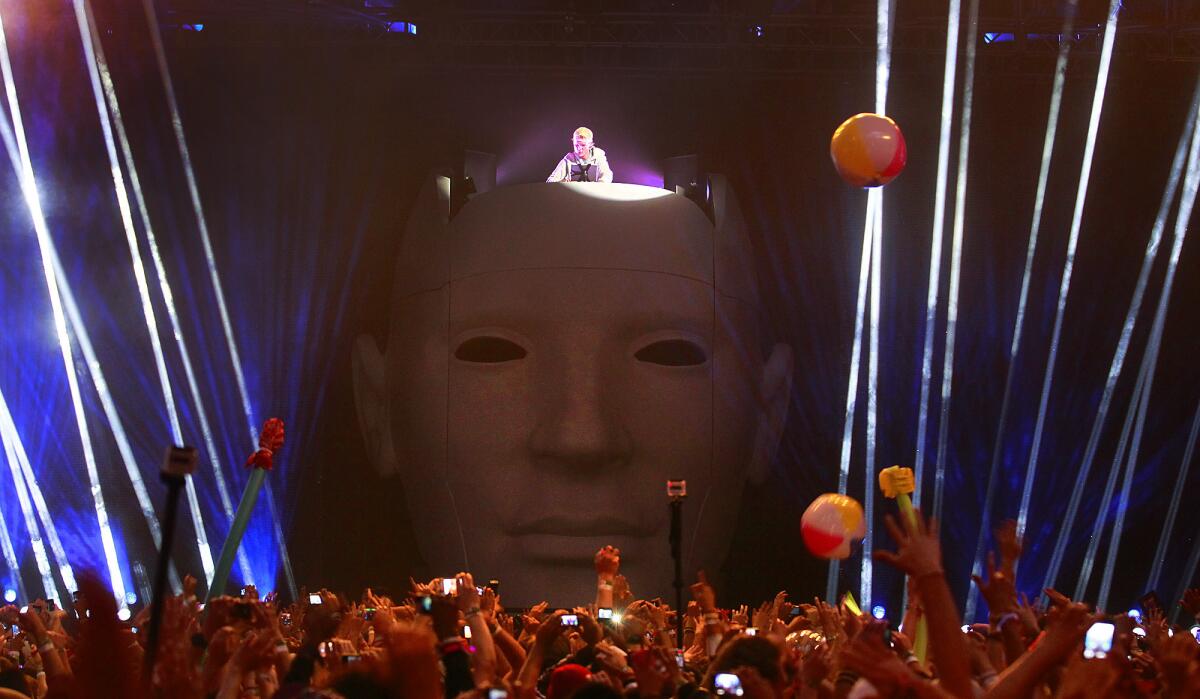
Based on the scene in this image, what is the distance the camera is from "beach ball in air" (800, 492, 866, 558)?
17.7ft

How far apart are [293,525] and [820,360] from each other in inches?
163

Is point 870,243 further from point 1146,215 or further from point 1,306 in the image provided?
point 1,306

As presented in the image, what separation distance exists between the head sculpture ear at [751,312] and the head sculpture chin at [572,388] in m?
0.02

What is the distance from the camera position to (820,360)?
31.7ft

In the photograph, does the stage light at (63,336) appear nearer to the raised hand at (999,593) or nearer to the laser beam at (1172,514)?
the laser beam at (1172,514)

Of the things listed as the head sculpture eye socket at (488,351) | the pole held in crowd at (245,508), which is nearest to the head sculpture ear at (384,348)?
the head sculpture eye socket at (488,351)

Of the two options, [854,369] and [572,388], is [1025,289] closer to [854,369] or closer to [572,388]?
[854,369]

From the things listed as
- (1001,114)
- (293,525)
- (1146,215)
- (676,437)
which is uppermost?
(1001,114)

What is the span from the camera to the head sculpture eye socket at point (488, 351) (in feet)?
30.6

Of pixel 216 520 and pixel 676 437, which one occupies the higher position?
pixel 676 437

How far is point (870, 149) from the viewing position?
6387 mm

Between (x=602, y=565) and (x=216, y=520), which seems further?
(x=216, y=520)

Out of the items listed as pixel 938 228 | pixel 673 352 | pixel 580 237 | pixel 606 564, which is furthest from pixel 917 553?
pixel 938 228

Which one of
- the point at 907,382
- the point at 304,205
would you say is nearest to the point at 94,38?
the point at 304,205
